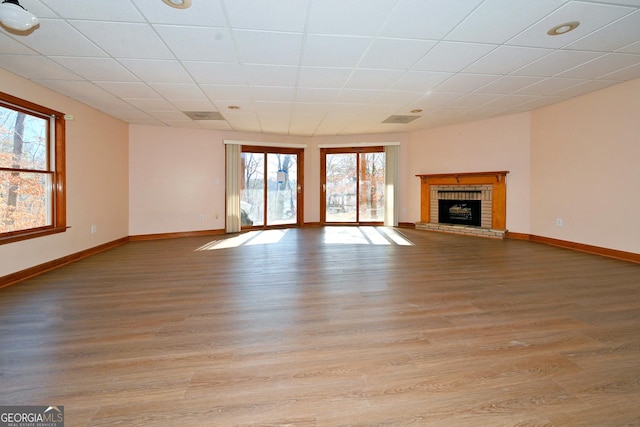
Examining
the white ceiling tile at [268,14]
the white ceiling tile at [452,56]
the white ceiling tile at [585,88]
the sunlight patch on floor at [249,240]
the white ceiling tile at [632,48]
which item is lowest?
the sunlight patch on floor at [249,240]

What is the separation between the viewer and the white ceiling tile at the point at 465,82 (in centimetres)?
411

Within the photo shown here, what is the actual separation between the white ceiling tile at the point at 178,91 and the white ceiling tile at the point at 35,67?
928 mm

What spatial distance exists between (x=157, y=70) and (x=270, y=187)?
4.54m

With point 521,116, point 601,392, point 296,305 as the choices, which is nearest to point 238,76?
point 296,305

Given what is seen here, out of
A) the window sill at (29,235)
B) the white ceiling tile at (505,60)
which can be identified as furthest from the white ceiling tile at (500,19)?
the window sill at (29,235)

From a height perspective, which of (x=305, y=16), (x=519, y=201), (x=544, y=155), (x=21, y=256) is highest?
(x=305, y=16)

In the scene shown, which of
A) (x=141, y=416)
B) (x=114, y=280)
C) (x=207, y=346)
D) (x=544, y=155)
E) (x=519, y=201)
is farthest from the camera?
(x=519, y=201)

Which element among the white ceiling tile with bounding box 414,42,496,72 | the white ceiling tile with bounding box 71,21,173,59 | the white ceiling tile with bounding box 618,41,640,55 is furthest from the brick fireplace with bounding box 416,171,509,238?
the white ceiling tile with bounding box 71,21,173,59

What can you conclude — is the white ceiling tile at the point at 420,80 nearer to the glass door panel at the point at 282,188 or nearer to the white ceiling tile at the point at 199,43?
the white ceiling tile at the point at 199,43

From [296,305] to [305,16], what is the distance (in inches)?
100

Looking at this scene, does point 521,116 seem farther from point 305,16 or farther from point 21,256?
point 21,256

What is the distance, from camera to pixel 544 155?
5.86 m

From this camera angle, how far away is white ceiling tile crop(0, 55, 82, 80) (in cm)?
334

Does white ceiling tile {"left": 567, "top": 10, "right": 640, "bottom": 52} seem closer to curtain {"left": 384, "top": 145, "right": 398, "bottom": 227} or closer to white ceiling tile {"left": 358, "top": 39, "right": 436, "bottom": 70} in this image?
white ceiling tile {"left": 358, "top": 39, "right": 436, "bottom": 70}
